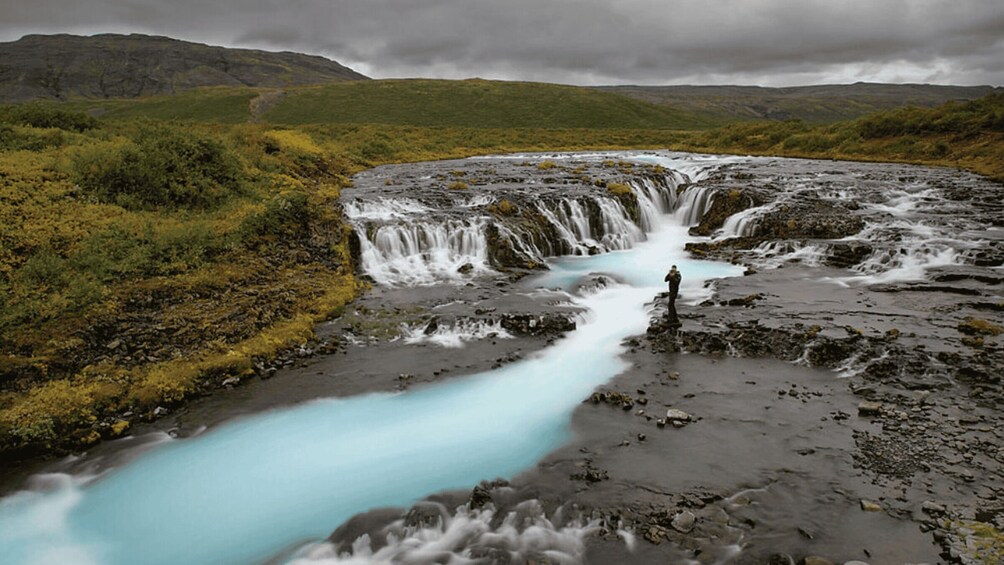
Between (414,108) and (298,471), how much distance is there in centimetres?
10864

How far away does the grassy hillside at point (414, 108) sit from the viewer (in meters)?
102

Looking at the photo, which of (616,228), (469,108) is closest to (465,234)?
(616,228)

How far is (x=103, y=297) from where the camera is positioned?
13.8m

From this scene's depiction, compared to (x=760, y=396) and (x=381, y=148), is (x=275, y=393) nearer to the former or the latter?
(x=760, y=396)

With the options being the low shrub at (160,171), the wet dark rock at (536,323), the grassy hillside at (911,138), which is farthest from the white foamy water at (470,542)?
the grassy hillside at (911,138)

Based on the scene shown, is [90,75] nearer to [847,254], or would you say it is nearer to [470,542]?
[847,254]

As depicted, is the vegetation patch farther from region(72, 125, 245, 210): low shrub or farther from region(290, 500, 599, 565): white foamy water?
region(72, 125, 245, 210): low shrub

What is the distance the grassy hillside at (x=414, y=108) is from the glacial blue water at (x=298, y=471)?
309ft

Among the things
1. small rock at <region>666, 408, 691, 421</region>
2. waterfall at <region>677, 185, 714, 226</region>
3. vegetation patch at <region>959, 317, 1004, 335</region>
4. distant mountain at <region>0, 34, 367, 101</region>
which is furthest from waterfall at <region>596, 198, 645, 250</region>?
distant mountain at <region>0, 34, 367, 101</region>

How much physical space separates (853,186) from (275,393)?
3241 centimetres

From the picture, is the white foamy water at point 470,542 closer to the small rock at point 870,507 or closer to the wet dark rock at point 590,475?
the wet dark rock at point 590,475

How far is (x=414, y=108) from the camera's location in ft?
362

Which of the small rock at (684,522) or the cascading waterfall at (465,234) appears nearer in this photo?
the small rock at (684,522)

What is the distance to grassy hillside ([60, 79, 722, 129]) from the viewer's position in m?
102
